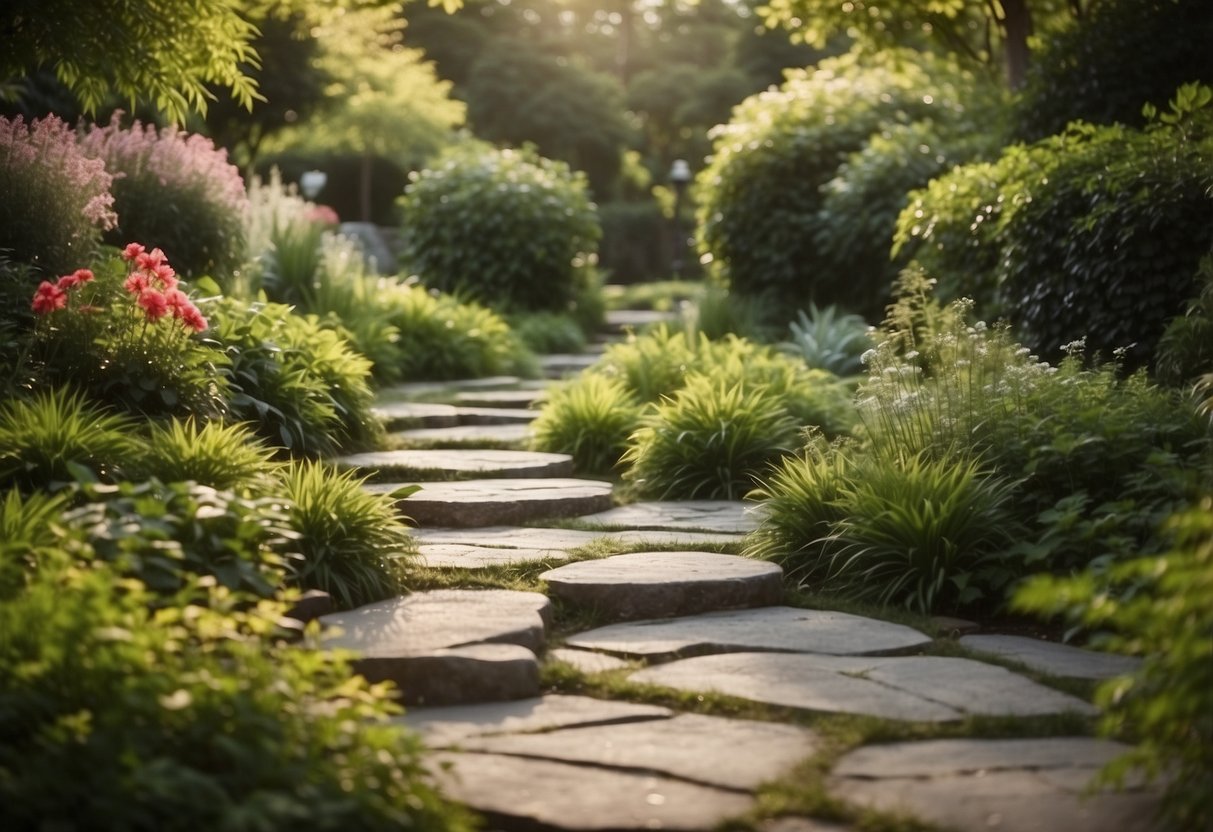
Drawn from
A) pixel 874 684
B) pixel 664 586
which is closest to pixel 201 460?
pixel 664 586

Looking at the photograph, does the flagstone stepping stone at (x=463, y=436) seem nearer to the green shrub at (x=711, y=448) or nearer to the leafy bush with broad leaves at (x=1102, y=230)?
the green shrub at (x=711, y=448)

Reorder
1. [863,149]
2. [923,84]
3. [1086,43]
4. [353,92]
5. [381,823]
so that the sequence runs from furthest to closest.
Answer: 1. [353,92]
2. [923,84]
3. [863,149]
4. [1086,43]
5. [381,823]

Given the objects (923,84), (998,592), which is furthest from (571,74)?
(998,592)

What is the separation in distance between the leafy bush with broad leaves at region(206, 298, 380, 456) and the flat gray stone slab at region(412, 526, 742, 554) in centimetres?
91

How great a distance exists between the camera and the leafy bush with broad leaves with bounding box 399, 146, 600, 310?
13.0 meters

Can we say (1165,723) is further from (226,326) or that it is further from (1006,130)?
(1006,130)

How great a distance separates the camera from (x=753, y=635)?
4.16 metres

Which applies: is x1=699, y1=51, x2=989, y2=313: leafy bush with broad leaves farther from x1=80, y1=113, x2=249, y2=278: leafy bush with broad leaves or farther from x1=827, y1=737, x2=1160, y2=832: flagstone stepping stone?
x1=827, y1=737, x2=1160, y2=832: flagstone stepping stone

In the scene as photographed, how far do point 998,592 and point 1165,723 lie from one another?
1.87m

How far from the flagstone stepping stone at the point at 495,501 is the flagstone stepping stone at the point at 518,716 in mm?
2083

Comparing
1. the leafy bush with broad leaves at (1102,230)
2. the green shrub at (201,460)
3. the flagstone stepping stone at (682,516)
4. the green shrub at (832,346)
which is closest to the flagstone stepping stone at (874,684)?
the flagstone stepping stone at (682,516)

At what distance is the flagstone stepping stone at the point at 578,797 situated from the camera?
2.81 m

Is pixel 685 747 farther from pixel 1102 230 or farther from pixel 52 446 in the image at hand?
pixel 1102 230

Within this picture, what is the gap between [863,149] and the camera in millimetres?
11500
